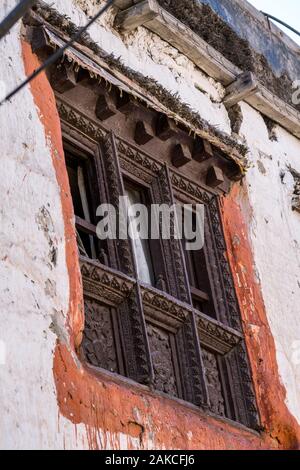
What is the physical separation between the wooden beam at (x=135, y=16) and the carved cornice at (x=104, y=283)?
5.38ft

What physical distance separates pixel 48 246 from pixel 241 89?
261 cm

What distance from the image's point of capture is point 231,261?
753 cm

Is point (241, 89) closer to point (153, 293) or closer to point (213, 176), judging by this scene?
point (213, 176)

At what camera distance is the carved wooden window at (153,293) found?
6.35 meters

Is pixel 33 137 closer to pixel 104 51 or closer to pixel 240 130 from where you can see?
pixel 104 51

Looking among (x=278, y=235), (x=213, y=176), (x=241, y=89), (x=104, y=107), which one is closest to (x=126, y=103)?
(x=104, y=107)

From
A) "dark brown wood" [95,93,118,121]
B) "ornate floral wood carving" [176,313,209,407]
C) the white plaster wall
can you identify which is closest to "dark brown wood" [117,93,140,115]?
"dark brown wood" [95,93,118,121]

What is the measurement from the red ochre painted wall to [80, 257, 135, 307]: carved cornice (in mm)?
205

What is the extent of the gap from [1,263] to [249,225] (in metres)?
2.57

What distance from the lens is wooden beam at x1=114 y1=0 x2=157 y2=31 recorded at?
24.2ft

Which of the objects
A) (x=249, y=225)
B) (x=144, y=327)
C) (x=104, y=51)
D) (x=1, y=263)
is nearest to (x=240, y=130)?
(x=249, y=225)

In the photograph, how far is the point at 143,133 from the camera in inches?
281

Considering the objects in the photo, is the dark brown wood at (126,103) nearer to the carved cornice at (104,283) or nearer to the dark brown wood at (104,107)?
the dark brown wood at (104,107)

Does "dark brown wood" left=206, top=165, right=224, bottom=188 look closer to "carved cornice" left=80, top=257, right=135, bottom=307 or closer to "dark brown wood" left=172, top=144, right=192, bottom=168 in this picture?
"dark brown wood" left=172, top=144, right=192, bottom=168
